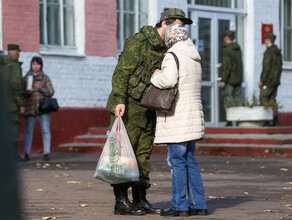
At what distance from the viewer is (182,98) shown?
6285 millimetres

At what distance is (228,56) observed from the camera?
61.3 ft

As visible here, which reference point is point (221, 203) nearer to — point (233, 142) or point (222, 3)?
point (233, 142)

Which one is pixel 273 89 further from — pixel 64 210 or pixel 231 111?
pixel 64 210

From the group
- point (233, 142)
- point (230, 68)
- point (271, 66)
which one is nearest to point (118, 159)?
point (233, 142)

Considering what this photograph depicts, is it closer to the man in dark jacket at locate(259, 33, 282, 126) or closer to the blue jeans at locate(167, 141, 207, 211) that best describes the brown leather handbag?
the blue jeans at locate(167, 141, 207, 211)

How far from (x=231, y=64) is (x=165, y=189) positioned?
9815 mm

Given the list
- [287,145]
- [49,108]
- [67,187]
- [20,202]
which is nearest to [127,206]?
[67,187]

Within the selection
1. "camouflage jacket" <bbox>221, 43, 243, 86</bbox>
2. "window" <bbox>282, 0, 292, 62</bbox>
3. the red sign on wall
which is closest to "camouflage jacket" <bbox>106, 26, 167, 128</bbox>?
"camouflage jacket" <bbox>221, 43, 243, 86</bbox>

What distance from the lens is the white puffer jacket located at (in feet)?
20.3

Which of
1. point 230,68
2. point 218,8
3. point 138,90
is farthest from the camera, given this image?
point 218,8

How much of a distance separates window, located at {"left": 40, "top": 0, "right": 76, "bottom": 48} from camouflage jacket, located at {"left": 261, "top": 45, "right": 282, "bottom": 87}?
437 cm

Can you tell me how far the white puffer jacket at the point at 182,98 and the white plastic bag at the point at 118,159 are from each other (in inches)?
10.0

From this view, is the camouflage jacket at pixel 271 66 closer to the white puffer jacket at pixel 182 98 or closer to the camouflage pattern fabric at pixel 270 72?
the camouflage pattern fabric at pixel 270 72

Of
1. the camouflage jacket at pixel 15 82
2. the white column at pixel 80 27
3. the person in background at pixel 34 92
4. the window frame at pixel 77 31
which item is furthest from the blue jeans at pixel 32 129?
the white column at pixel 80 27
